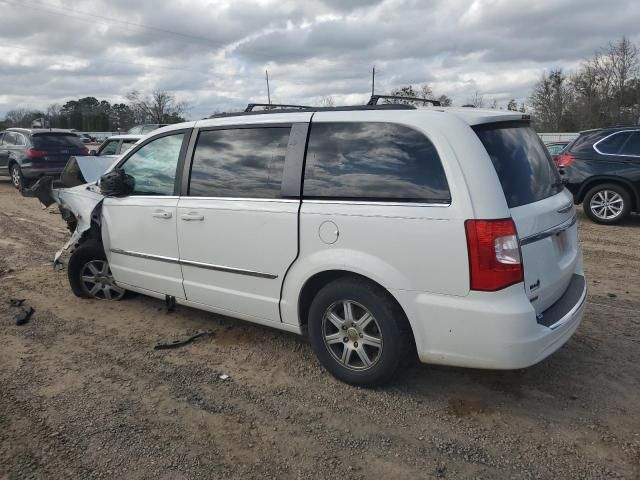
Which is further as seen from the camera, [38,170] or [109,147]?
[38,170]

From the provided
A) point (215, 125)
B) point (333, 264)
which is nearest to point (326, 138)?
point (333, 264)

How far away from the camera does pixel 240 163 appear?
3.84 meters

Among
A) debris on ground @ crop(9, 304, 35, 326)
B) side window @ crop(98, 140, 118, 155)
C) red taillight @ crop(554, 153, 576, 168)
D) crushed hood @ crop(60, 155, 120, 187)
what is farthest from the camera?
side window @ crop(98, 140, 118, 155)

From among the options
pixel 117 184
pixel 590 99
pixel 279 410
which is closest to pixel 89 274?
pixel 117 184

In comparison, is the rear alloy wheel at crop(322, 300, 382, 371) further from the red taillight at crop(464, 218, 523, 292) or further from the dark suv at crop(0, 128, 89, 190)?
the dark suv at crop(0, 128, 89, 190)

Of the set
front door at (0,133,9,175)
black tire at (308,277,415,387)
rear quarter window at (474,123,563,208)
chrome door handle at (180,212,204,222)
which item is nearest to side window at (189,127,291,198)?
chrome door handle at (180,212,204,222)

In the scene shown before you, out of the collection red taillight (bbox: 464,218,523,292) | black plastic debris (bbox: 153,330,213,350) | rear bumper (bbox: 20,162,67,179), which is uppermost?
rear bumper (bbox: 20,162,67,179)

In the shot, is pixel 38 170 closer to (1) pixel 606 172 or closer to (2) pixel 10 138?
(2) pixel 10 138

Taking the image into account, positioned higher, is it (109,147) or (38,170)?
(109,147)

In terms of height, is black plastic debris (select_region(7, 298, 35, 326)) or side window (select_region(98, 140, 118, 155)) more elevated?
side window (select_region(98, 140, 118, 155))

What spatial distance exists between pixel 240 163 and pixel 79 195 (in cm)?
227

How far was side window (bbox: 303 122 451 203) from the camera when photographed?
2975 mm

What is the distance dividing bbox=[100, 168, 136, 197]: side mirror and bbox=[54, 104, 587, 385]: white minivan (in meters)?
0.43

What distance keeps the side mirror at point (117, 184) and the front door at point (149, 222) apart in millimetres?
48
